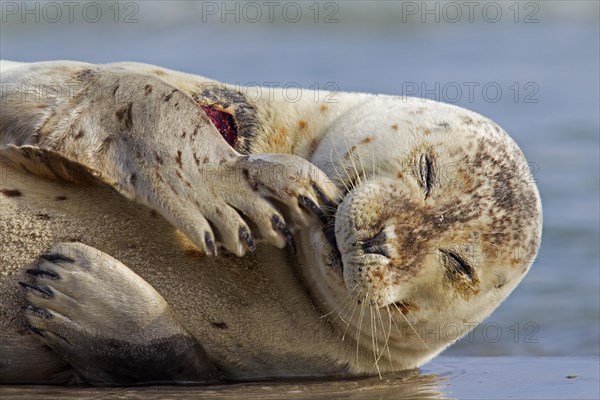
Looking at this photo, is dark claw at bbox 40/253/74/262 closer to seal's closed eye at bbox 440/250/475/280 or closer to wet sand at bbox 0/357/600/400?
wet sand at bbox 0/357/600/400

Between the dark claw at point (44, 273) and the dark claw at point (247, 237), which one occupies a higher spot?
the dark claw at point (247, 237)

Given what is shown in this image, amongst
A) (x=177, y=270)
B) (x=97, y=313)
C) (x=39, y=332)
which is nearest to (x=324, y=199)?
(x=177, y=270)

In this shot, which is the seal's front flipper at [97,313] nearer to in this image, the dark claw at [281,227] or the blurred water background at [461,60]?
the dark claw at [281,227]

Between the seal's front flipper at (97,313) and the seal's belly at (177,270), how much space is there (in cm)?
11

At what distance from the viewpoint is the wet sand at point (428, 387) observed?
4.62 m

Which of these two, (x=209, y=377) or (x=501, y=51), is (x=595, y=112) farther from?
(x=209, y=377)

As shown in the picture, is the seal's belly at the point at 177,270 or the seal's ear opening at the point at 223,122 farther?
the seal's ear opening at the point at 223,122

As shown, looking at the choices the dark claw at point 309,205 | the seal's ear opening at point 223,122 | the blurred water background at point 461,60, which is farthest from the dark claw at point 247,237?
the blurred water background at point 461,60

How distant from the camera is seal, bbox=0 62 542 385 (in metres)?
4.46

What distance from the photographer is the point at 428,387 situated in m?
4.99

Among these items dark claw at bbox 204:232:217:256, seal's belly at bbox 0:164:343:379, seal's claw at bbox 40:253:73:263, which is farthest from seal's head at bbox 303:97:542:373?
seal's claw at bbox 40:253:73:263

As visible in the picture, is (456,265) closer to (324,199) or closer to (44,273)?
(324,199)

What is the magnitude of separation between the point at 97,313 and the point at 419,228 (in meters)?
1.27

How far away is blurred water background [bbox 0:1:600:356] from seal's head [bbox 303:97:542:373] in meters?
1.41
